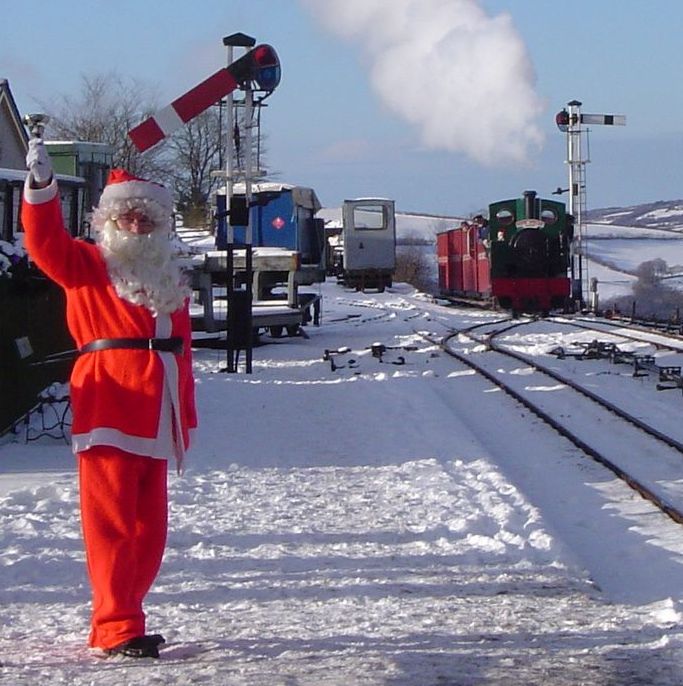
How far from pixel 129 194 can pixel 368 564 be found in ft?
8.07

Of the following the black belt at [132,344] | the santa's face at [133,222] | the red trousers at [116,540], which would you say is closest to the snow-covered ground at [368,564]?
the red trousers at [116,540]

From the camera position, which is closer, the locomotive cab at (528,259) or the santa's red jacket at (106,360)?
the santa's red jacket at (106,360)

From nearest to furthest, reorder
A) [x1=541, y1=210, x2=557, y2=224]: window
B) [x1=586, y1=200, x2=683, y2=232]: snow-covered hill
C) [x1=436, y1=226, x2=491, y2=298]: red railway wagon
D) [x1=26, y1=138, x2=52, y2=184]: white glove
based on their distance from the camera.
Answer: [x1=26, y1=138, x2=52, y2=184]: white glove, [x1=541, y1=210, x2=557, y2=224]: window, [x1=436, y1=226, x2=491, y2=298]: red railway wagon, [x1=586, y1=200, x2=683, y2=232]: snow-covered hill

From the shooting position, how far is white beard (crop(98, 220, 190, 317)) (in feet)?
16.1

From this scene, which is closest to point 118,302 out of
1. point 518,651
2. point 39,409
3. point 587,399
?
point 518,651

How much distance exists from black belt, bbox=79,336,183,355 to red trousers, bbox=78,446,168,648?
1.27 feet

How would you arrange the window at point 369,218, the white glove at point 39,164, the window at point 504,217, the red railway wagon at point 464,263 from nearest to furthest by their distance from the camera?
the white glove at point 39,164 < the window at point 504,217 < the red railway wagon at point 464,263 < the window at point 369,218

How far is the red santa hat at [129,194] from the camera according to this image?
4.98m

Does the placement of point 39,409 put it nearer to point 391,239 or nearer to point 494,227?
point 494,227

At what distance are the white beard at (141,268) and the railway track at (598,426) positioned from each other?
4202 millimetres

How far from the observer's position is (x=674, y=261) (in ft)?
263

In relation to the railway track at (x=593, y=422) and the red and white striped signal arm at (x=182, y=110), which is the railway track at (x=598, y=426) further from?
the red and white striped signal arm at (x=182, y=110)

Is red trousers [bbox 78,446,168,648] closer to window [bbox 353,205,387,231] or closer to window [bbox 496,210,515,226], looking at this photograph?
window [bbox 496,210,515,226]

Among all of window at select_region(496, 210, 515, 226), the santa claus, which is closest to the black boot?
the santa claus
